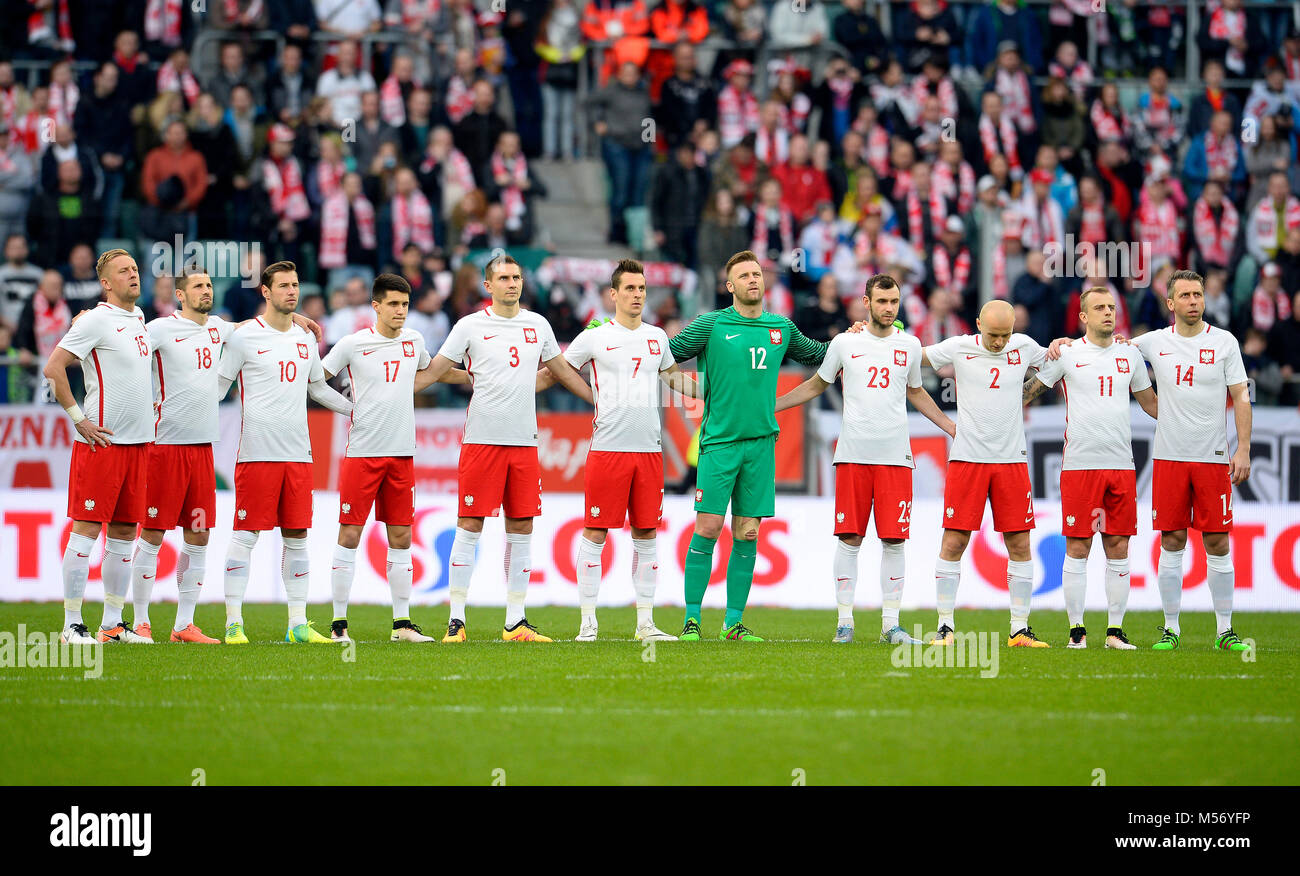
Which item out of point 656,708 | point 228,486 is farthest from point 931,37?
point 656,708

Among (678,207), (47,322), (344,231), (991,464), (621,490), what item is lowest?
(621,490)

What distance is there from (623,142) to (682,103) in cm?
112

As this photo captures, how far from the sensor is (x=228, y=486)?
16.0m

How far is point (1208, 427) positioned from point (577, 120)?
12168 millimetres

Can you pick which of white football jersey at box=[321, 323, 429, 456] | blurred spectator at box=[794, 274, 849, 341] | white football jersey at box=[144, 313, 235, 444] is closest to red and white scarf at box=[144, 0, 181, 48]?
blurred spectator at box=[794, 274, 849, 341]

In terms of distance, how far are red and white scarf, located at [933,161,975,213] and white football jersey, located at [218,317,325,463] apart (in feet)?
36.6

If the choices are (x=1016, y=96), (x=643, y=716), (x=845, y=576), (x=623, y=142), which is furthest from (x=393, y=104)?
(x=643, y=716)

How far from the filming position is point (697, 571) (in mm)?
11211

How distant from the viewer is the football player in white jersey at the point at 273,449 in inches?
418

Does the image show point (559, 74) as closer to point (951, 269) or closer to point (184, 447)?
point (951, 269)

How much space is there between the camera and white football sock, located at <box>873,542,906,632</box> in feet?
36.6

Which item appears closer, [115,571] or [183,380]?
[115,571]

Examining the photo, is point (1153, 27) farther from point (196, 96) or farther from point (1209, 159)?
point (196, 96)

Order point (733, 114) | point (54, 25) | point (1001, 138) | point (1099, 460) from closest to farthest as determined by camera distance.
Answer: point (1099, 460), point (54, 25), point (733, 114), point (1001, 138)
